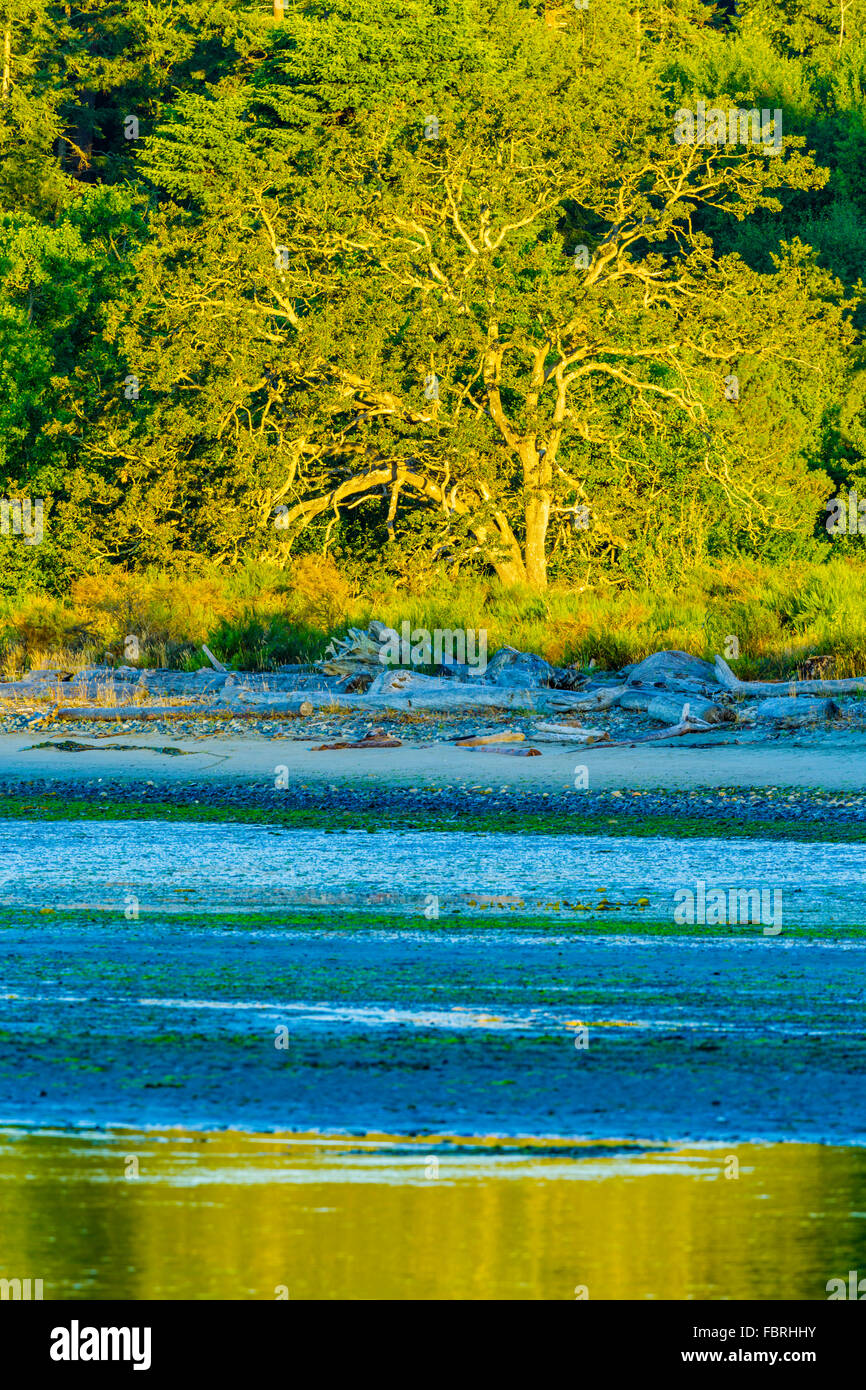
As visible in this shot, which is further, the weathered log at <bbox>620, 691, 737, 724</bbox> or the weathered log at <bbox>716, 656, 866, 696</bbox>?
the weathered log at <bbox>716, 656, 866, 696</bbox>

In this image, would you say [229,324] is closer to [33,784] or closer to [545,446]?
[545,446]

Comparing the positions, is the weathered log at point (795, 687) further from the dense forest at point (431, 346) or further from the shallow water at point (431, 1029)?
the shallow water at point (431, 1029)

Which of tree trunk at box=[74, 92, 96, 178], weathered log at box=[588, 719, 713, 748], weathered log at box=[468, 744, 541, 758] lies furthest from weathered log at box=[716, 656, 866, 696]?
tree trunk at box=[74, 92, 96, 178]

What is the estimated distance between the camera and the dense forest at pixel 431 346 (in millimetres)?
31000

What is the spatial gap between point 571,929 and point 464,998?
179 centimetres

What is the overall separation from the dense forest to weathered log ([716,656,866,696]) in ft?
29.7

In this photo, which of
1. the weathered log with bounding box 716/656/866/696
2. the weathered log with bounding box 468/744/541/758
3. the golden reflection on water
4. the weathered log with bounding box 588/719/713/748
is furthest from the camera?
the weathered log with bounding box 716/656/866/696

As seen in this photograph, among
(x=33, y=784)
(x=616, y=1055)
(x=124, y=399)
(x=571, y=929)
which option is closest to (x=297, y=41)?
(x=124, y=399)

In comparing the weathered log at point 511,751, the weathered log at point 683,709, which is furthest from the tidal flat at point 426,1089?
the weathered log at point 683,709

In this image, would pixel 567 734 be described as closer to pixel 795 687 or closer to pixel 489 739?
pixel 489 739

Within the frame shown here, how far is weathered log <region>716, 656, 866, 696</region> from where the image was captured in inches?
829

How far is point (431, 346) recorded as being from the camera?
100ft

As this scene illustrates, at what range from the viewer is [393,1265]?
17.1 ft

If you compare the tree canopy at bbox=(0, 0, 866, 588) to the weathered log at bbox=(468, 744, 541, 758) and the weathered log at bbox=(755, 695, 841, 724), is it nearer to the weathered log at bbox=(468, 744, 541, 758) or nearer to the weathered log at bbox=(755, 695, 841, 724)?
the weathered log at bbox=(755, 695, 841, 724)
